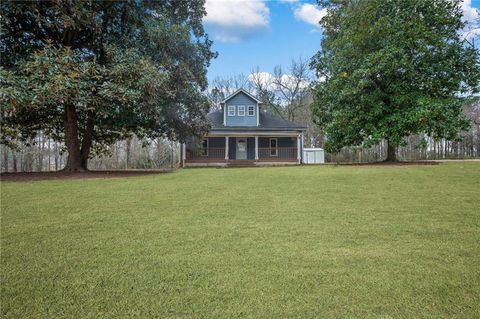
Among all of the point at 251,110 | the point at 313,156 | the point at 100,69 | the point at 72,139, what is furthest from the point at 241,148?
the point at 100,69

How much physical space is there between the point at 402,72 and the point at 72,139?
14.6 m

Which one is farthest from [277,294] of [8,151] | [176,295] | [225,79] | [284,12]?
[225,79]

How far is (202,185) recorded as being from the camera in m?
8.41

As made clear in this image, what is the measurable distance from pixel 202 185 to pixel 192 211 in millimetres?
3199

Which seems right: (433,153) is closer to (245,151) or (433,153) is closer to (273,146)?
(273,146)

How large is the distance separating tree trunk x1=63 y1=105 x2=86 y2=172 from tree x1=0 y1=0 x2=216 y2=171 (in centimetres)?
4

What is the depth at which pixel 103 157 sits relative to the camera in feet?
79.3

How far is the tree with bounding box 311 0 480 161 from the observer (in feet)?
44.7

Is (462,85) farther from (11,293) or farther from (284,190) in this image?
(11,293)

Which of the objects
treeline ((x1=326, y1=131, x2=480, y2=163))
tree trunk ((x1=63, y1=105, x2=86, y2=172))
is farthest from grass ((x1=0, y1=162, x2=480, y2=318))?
treeline ((x1=326, y1=131, x2=480, y2=163))

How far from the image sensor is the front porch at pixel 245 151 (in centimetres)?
2227

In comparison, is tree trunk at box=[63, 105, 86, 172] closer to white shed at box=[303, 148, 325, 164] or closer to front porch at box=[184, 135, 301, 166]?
front porch at box=[184, 135, 301, 166]

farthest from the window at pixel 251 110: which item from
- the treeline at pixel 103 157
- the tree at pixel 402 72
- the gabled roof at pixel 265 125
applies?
the tree at pixel 402 72

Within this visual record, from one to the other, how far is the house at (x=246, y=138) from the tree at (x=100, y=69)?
7.08 metres
